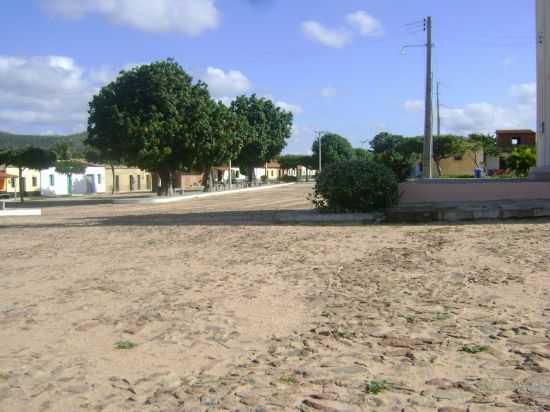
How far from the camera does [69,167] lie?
59812 mm

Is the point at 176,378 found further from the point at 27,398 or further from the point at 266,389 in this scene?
the point at 27,398

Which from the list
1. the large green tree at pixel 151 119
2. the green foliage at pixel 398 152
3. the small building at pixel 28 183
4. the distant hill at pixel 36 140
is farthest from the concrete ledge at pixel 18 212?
the distant hill at pixel 36 140

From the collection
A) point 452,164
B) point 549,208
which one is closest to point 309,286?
point 549,208

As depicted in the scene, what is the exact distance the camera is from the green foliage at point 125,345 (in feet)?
17.6

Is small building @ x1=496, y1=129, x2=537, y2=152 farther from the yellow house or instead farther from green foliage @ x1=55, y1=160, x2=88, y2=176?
green foliage @ x1=55, y1=160, x2=88, y2=176

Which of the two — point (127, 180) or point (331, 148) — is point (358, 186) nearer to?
point (127, 180)

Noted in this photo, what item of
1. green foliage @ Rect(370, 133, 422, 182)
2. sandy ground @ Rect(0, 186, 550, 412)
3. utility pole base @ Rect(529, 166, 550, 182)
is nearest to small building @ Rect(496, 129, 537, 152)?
green foliage @ Rect(370, 133, 422, 182)

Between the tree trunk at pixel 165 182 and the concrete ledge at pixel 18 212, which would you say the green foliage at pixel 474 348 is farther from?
the tree trunk at pixel 165 182

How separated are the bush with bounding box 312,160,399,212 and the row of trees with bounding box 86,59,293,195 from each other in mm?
18276

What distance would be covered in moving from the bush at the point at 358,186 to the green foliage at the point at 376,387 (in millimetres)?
13750

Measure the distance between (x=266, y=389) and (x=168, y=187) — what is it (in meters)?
38.0

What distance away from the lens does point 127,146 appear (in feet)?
116

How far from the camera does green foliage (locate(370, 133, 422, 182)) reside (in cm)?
2064

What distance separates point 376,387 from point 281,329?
180 cm
